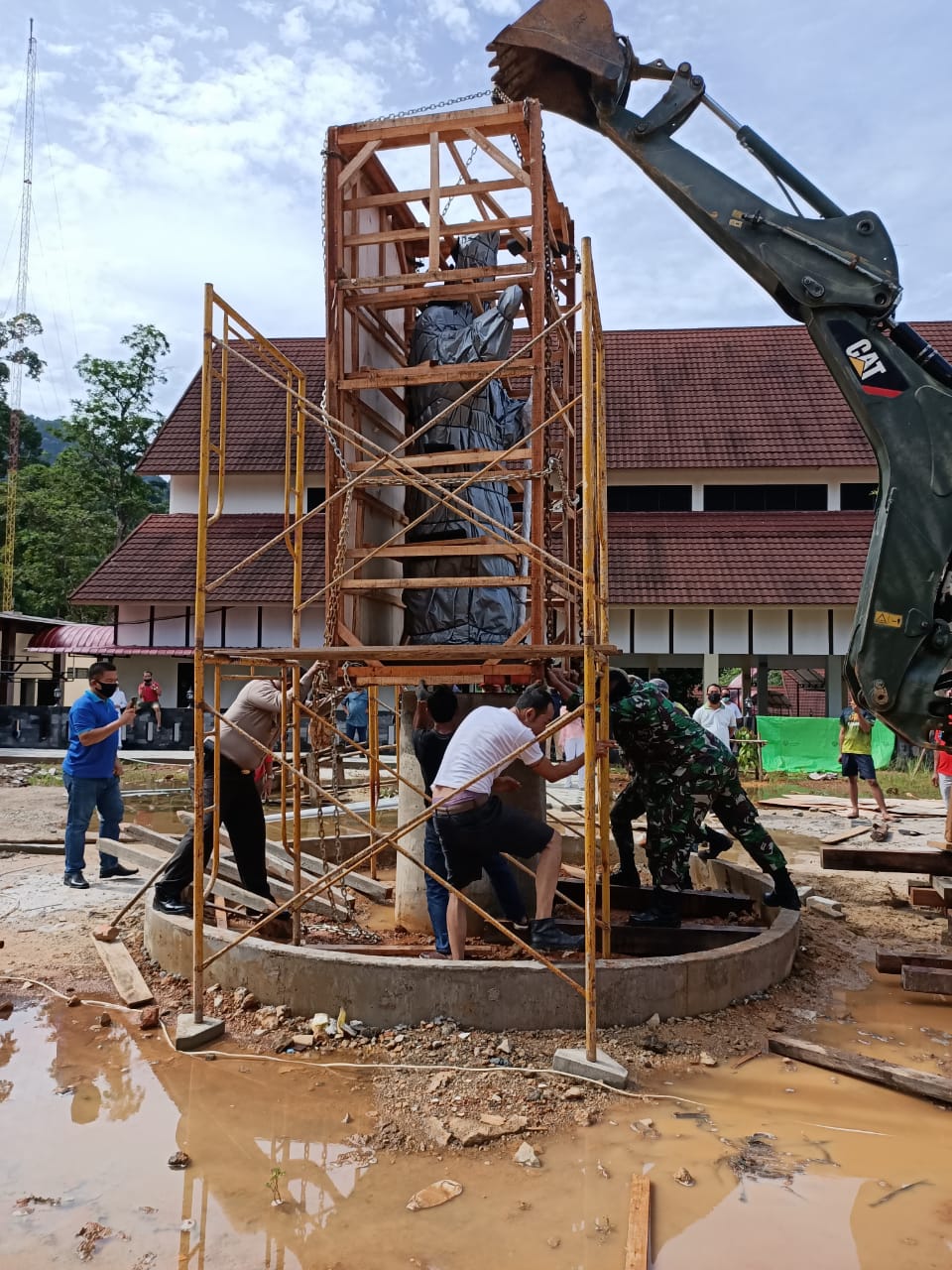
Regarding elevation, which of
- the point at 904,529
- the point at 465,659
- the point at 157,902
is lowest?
the point at 157,902

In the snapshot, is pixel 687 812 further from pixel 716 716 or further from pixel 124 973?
pixel 716 716

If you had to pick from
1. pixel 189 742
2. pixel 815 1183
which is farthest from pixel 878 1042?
→ pixel 189 742

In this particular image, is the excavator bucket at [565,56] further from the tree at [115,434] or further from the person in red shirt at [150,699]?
the tree at [115,434]

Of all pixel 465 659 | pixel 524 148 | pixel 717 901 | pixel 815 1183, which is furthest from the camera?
pixel 717 901

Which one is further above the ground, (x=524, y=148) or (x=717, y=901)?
(x=524, y=148)

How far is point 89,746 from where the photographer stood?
802cm

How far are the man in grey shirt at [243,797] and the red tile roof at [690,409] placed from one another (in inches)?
571

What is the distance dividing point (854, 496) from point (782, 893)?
15933 millimetres

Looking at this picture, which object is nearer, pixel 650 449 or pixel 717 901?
pixel 717 901

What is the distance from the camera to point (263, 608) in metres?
20.4

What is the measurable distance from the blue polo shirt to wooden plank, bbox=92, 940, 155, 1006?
83.5 inches

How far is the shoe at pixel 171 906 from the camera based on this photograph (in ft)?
19.4

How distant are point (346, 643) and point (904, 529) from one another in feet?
11.2

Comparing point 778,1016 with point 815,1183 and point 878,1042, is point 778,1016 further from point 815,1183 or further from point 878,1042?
point 815,1183
